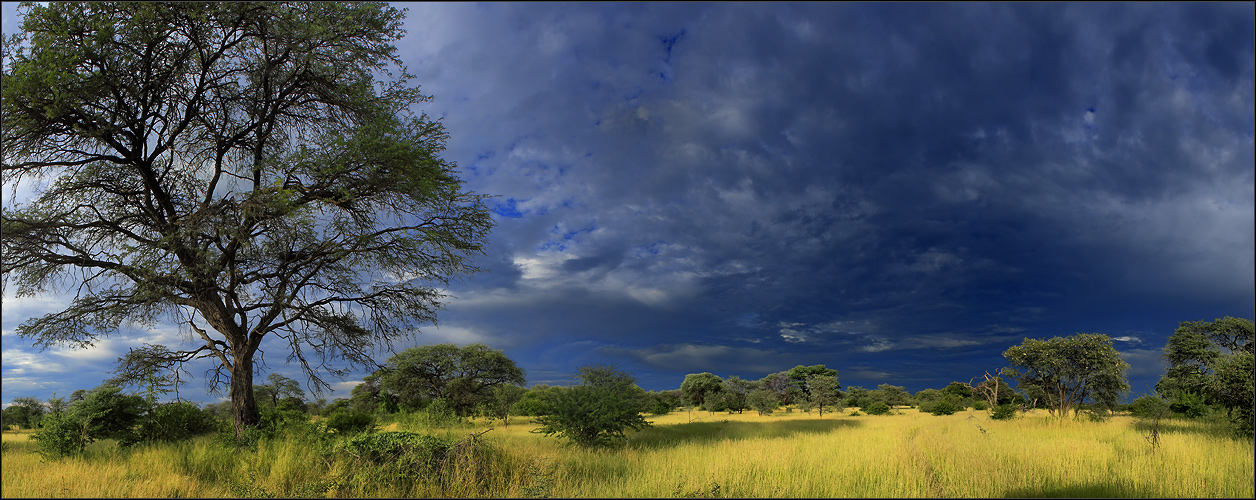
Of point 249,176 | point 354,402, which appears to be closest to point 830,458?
point 249,176

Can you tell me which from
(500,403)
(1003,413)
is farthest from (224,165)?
(1003,413)

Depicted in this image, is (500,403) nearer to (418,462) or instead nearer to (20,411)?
(418,462)

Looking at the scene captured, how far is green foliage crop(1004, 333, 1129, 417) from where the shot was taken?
78.5 ft

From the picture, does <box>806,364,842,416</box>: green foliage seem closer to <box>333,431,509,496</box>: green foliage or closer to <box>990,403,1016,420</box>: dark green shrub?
<box>990,403,1016,420</box>: dark green shrub

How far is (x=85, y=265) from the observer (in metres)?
11.9

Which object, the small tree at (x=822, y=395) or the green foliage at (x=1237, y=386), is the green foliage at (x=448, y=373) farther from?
the green foliage at (x=1237, y=386)

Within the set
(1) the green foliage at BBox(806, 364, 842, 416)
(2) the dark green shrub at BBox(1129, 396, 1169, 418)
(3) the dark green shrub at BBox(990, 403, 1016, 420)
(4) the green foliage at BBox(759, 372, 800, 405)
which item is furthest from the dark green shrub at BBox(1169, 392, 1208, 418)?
(4) the green foliage at BBox(759, 372, 800, 405)

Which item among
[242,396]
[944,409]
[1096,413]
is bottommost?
[944,409]

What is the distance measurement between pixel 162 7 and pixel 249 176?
4.13 metres

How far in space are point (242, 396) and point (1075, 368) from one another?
32.7 meters

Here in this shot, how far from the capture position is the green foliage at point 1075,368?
2394cm

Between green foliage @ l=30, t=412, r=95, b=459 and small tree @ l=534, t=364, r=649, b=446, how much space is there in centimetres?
1002

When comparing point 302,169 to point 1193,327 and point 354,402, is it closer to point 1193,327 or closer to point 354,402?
point 1193,327

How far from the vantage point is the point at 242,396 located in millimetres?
12219
